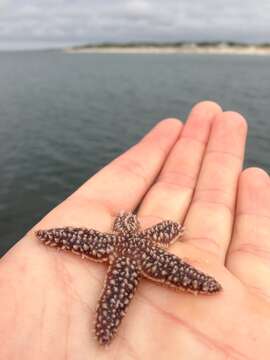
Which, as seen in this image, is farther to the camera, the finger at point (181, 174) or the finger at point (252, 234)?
the finger at point (181, 174)

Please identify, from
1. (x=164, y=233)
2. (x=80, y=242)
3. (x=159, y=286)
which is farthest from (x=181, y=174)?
(x=159, y=286)

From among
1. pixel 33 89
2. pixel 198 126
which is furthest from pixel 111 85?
pixel 198 126

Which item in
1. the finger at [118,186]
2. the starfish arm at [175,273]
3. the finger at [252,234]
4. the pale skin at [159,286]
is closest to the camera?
the pale skin at [159,286]

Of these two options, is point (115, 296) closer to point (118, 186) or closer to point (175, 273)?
point (175, 273)

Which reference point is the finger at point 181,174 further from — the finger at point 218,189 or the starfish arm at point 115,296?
the starfish arm at point 115,296

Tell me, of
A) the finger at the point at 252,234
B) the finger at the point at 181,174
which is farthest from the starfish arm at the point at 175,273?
the finger at the point at 181,174

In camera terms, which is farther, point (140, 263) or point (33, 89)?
point (33, 89)

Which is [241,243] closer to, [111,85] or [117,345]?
[117,345]
